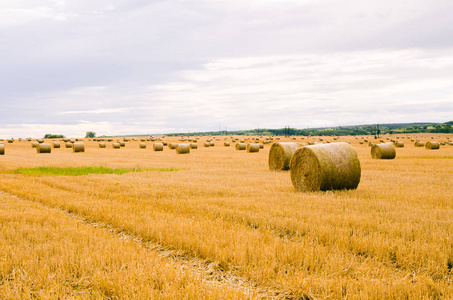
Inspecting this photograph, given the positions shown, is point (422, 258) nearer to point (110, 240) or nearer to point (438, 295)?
point (438, 295)

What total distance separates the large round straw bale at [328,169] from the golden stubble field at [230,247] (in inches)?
51.5

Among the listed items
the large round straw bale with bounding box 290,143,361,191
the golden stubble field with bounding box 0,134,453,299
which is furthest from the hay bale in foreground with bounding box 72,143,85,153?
the large round straw bale with bounding box 290,143,361,191

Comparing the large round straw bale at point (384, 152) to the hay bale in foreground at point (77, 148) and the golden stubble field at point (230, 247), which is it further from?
the hay bale in foreground at point (77, 148)

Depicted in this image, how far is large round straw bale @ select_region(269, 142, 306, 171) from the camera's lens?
1884cm

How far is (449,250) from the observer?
18.2 ft

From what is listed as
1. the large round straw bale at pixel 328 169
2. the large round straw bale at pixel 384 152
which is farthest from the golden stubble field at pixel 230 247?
the large round straw bale at pixel 384 152

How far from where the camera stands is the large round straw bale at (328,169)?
11.9m

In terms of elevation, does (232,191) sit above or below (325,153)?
below

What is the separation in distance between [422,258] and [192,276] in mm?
3363

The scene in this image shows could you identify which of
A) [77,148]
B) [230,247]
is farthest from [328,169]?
[77,148]

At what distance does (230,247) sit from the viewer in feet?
19.4

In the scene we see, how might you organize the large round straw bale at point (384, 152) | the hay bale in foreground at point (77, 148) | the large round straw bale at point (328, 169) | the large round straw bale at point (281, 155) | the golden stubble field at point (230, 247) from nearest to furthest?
the golden stubble field at point (230, 247) → the large round straw bale at point (328, 169) → the large round straw bale at point (281, 155) → the large round straw bale at point (384, 152) → the hay bale in foreground at point (77, 148)

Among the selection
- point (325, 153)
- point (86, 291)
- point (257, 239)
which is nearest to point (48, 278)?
point (86, 291)

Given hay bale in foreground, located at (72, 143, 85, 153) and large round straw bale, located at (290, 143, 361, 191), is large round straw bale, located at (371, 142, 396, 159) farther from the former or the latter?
hay bale in foreground, located at (72, 143, 85, 153)
